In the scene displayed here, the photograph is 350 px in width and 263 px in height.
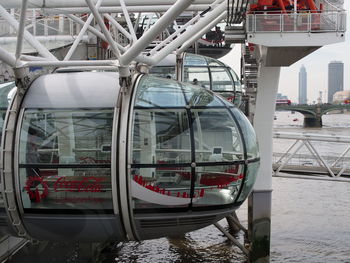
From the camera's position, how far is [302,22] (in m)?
13.6

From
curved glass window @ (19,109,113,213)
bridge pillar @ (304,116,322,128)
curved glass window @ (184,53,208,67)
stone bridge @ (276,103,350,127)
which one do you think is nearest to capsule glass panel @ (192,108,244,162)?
curved glass window @ (19,109,113,213)

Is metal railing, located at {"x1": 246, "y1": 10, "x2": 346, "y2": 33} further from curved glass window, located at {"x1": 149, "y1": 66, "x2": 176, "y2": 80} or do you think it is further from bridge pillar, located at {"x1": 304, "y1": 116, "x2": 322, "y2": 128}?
bridge pillar, located at {"x1": 304, "y1": 116, "x2": 322, "y2": 128}

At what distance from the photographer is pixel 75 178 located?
9352 millimetres

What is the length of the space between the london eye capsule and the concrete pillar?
8.52m

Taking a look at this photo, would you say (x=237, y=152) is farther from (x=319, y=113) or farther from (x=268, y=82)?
(x=319, y=113)

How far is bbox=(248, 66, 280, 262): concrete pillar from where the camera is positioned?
1819 centimetres

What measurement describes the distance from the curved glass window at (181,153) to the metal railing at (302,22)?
451 centimetres

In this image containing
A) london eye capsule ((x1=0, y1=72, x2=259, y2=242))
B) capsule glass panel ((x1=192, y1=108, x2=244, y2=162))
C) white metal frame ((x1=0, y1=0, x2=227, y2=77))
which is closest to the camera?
white metal frame ((x1=0, y1=0, x2=227, y2=77))

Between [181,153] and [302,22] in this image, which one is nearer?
[181,153]

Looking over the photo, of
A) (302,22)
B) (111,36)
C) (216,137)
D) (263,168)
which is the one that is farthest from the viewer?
(263,168)

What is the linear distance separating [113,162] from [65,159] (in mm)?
691

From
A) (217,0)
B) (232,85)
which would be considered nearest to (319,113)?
(232,85)

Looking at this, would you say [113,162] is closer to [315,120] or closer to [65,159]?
[65,159]

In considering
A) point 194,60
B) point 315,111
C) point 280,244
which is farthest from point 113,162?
point 315,111
